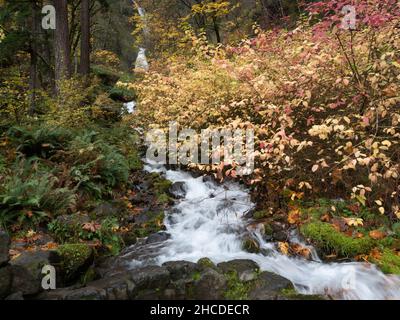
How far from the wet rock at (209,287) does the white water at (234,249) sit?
0.81 meters

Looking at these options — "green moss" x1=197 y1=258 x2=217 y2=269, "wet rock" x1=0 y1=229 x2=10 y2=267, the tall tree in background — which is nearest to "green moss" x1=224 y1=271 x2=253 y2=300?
"green moss" x1=197 y1=258 x2=217 y2=269

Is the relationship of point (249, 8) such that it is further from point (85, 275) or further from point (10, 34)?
point (85, 275)

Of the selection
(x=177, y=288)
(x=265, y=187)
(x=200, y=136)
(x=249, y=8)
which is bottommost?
(x=177, y=288)

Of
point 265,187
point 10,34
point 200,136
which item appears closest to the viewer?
point 200,136

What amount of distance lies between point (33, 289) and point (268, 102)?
517 cm

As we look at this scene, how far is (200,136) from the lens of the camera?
302 inches

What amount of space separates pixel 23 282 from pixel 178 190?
4.94 m

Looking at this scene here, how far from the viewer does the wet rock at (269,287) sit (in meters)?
5.33

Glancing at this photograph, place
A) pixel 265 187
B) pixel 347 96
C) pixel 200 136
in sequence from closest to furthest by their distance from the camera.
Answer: pixel 347 96, pixel 200 136, pixel 265 187

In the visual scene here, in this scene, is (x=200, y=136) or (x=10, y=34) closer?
(x=200, y=136)

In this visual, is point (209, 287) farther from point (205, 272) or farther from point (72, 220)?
point (72, 220)

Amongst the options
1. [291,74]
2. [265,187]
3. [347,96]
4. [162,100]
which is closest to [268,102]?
[291,74]

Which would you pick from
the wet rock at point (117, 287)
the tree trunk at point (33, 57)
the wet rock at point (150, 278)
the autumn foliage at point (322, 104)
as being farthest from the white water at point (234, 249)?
the tree trunk at point (33, 57)

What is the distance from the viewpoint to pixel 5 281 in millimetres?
4816
